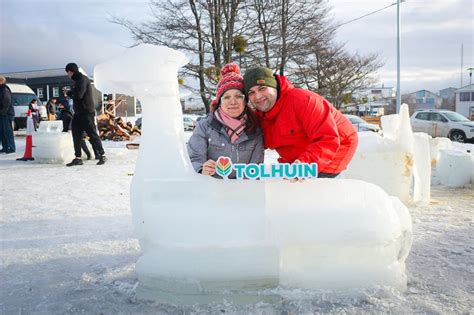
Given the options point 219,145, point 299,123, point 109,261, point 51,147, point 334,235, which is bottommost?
→ point 109,261

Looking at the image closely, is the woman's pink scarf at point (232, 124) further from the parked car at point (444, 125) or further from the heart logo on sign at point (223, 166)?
the parked car at point (444, 125)

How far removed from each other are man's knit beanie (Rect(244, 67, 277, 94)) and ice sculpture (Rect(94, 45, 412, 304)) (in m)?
0.49

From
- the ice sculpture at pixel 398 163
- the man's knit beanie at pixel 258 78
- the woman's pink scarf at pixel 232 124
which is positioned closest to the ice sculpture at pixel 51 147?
the ice sculpture at pixel 398 163

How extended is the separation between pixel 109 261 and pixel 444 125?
16.3 m

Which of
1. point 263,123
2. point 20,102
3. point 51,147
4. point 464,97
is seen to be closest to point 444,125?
point 51,147

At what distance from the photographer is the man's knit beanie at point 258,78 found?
8.57 ft

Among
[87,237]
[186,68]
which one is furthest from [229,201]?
[186,68]

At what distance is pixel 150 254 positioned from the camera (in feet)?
7.55

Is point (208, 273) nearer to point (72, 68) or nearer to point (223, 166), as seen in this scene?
point (223, 166)

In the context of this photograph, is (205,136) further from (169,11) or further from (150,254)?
(169,11)

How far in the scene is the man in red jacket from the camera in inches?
96.9

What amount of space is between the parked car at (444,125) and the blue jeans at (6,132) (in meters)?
14.5

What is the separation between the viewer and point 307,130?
8.37ft

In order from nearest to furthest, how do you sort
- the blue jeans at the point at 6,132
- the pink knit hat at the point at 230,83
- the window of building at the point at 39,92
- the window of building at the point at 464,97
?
the pink knit hat at the point at 230,83 < the blue jeans at the point at 6,132 < the window of building at the point at 39,92 < the window of building at the point at 464,97
